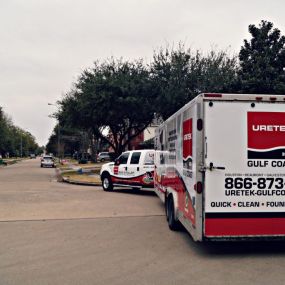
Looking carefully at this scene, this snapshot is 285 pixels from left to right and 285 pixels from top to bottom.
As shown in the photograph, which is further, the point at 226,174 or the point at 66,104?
the point at 66,104

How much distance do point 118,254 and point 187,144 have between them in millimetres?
2265

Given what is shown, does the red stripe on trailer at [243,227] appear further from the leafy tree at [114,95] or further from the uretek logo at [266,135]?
the leafy tree at [114,95]

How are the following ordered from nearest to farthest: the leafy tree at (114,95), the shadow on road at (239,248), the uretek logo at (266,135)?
the uretek logo at (266,135), the shadow on road at (239,248), the leafy tree at (114,95)

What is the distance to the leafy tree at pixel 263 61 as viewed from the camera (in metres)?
24.5

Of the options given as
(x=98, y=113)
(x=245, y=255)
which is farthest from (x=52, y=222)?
(x=98, y=113)

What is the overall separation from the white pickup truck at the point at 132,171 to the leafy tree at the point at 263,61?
11.0 metres

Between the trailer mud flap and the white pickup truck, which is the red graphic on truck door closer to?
the trailer mud flap

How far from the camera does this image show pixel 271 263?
6.33 m

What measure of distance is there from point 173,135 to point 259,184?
111 inches

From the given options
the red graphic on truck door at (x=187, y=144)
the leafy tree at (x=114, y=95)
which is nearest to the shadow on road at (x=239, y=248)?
the red graphic on truck door at (x=187, y=144)

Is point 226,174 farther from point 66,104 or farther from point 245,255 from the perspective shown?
point 66,104

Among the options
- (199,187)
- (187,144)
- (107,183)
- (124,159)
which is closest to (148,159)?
(124,159)

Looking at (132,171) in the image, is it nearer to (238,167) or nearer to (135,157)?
(135,157)

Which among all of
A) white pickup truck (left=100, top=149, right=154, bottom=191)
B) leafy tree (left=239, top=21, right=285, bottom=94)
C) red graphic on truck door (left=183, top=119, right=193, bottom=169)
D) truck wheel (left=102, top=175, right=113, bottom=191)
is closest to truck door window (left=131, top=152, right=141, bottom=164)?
white pickup truck (left=100, top=149, right=154, bottom=191)
